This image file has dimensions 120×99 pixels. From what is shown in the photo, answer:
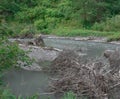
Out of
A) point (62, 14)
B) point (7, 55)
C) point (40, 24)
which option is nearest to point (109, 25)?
point (62, 14)

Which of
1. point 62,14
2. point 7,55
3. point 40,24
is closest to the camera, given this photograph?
point 7,55

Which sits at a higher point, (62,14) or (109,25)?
(109,25)

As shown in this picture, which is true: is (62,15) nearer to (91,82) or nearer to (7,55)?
(7,55)

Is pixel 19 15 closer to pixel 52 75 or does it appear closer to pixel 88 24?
pixel 88 24

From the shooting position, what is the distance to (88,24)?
172ft

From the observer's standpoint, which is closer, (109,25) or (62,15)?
(109,25)

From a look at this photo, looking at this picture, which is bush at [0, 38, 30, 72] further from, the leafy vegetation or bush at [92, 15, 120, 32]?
bush at [92, 15, 120, 32]

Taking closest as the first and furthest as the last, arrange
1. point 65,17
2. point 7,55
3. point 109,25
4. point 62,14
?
point 7,55
point 109,25
point 65,17
point 62,14

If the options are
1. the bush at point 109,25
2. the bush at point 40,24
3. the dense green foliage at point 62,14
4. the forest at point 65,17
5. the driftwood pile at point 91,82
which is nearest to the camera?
the driftwood pile at point 91,82

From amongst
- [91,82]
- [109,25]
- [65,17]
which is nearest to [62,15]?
[65,17]

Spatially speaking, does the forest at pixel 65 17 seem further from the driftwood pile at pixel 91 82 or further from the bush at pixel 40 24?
the driftwood pile at pixel 91 82

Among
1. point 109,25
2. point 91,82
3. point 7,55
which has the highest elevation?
point 7,55

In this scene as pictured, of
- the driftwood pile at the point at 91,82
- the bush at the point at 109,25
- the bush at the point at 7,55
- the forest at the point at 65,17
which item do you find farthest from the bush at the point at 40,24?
the bush at the point at 7,55

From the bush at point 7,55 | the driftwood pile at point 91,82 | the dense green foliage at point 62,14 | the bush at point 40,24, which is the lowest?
→ the bush at point 40,24
